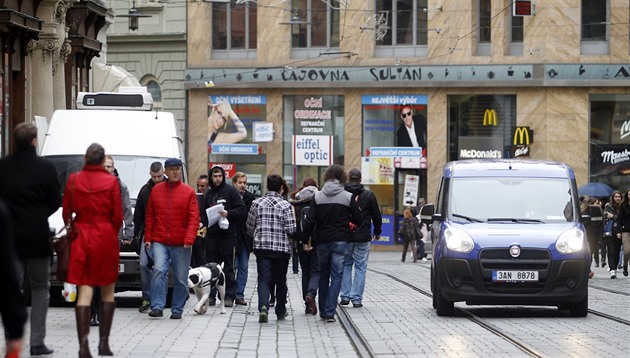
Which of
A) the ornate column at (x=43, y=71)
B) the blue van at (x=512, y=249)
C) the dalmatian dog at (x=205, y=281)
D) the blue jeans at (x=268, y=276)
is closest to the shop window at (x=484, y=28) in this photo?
the ornate column at (x=43, y=71)

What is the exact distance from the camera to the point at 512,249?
17.4 m

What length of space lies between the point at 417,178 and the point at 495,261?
103ft

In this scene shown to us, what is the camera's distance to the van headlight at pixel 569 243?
17484 mm

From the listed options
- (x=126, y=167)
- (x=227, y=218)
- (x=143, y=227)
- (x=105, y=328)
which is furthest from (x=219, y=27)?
(x=105, y=328)

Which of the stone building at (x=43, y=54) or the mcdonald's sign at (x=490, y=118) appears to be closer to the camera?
the stone building at (x=43, y=54)

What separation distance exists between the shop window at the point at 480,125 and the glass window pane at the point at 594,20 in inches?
123

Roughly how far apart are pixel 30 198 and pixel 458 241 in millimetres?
6920

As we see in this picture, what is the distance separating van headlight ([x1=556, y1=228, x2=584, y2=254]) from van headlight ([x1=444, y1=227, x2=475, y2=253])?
3.31 ft

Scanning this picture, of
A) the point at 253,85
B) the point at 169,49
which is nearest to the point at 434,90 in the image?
the point at 253,85

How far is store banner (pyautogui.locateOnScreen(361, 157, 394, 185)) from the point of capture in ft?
161

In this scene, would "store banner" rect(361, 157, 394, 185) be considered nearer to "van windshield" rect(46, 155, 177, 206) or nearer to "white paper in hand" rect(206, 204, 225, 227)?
"van windshield" rect(46, 155, 177, 206)

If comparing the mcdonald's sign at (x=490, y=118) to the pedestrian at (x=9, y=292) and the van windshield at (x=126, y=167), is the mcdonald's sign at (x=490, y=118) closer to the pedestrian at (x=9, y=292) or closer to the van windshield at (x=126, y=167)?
the van windshield at (x=126, y=167)

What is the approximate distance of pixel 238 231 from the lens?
64.8ft

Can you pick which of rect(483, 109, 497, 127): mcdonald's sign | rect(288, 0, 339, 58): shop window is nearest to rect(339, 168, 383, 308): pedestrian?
rect(483, 109, 497, 127): mcdonald's sign
